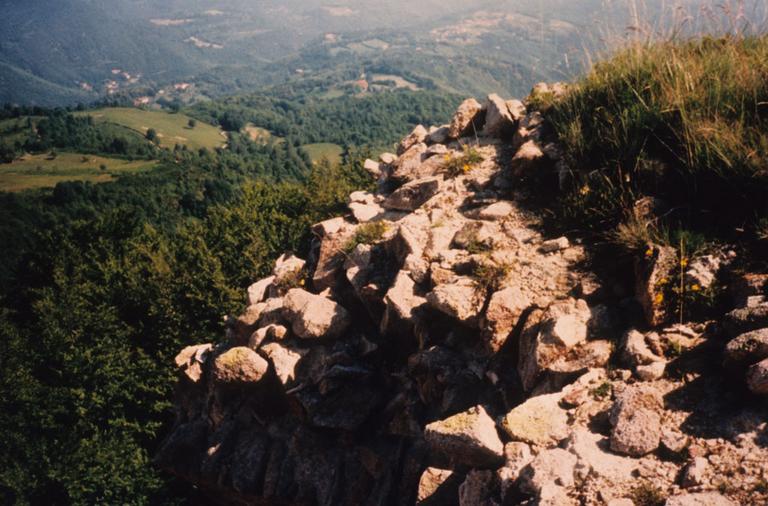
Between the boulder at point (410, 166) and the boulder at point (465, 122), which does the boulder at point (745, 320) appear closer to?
the boulder at point (410, 166)

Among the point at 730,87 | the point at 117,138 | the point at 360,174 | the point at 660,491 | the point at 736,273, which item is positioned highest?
the point at 730,87

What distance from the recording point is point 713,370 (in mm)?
5758

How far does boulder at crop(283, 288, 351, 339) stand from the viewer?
10914 millimetres

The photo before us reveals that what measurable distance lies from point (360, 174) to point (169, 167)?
110313mm

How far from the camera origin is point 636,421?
548 centimetres

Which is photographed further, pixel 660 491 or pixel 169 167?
pixel 169 167

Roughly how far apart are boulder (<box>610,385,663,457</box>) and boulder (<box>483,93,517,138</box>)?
29.8 feet

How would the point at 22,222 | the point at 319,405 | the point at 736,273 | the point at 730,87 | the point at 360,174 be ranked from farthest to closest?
the point at 22,222 → the point at 360,174 → the point at 319,405 → the point at 730,87 → the point at 736,273

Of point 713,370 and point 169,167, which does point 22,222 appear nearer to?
point 169,167

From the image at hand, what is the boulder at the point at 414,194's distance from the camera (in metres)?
12.6

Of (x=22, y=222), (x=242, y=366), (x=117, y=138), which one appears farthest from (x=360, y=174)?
(x=117, y=138)

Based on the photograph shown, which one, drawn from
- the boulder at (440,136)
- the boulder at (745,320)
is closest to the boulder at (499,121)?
the boulder at (440,136)

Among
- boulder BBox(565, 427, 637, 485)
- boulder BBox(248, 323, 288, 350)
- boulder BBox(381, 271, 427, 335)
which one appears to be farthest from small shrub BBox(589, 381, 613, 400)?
boulder BBox(248, 323, 288, 350)

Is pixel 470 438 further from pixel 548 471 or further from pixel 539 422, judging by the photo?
pixel 548 471
